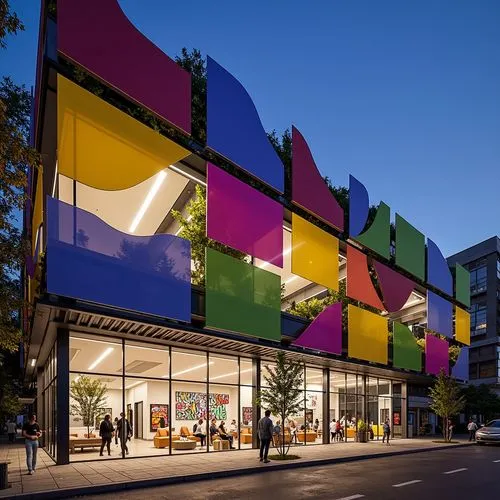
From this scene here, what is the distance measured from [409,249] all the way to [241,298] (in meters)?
19.9

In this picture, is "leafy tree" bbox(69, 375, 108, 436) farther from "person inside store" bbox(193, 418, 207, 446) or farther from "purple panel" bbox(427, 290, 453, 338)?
"purple panel" bbox(427, 290, 453, 338)

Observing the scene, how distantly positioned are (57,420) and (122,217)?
846 cm

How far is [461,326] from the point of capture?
45.6m

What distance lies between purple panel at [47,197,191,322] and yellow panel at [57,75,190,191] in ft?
4.59

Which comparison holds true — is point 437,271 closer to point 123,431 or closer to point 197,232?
point 197,232

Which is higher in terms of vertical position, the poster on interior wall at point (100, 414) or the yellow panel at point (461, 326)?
the yellow panel at point (461, 326)

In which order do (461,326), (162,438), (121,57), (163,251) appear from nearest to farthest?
1. (121,57)
2. (163,251)
3. (162,438)
4. (461,326)

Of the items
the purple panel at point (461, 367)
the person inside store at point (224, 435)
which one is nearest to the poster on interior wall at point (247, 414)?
the person inside store at point (224, 435)

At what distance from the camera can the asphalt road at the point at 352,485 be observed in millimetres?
11680

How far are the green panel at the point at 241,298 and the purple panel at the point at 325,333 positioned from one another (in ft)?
9.13

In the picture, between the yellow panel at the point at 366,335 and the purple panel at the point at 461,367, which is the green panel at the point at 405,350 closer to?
the yellow panel at the point at 366,335

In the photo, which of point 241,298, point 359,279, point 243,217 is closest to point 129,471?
point 241,298

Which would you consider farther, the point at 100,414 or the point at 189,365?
the point at 189,365

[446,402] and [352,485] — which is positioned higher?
[352,485]
